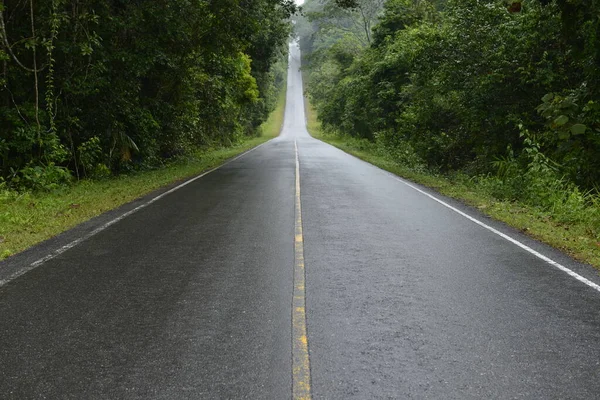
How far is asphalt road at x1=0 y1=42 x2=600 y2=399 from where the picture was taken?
3.55 metres

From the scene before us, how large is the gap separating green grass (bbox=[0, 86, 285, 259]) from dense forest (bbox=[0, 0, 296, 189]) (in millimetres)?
833

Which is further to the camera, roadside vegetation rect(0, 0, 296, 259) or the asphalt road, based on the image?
roadside vegetation rect(0, 0, 296, 259)

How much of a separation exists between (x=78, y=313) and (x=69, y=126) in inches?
464

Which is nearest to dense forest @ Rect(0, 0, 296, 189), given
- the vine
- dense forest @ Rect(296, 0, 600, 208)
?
the vine

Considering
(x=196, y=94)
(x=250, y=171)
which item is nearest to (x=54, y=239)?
(x=250, y=171)

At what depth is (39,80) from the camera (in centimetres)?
1423

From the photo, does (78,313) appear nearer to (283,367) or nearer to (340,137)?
(283,367)

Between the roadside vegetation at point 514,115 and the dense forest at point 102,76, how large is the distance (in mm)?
5229

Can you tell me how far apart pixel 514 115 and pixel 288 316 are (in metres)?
12.7

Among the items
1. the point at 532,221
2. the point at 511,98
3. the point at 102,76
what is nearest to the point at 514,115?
the point at 511,98

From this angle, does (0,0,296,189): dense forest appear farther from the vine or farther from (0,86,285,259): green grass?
(0,86,285,259): green grass

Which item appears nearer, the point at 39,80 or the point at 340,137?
the point at 39,80

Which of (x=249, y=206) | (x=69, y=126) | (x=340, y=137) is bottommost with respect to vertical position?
(x=340, y=137)

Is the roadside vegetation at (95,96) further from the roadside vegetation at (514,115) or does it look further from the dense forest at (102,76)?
the roadside vegetation at (514,115)
